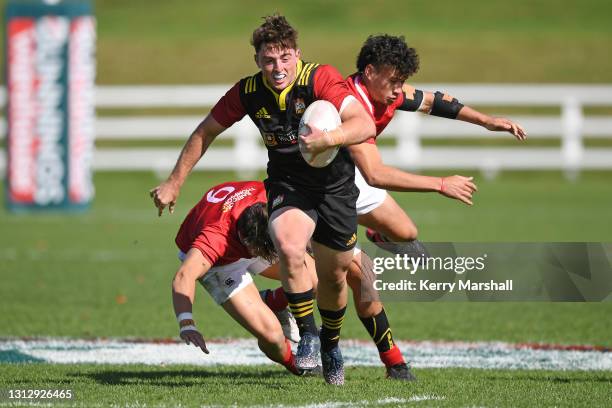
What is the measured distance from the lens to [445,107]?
24.9 ft

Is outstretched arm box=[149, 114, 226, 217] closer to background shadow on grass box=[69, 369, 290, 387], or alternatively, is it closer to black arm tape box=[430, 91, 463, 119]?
background shadow on grass box=[69, 369, 290, 387]

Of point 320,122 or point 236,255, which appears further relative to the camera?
point 236,255

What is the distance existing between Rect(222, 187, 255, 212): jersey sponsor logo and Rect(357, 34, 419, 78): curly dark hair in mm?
1218

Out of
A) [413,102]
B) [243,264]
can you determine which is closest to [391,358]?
[243,264]

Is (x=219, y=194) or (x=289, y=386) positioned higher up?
(x=219, y=194)

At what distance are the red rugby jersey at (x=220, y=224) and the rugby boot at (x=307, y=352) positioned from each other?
791 mm

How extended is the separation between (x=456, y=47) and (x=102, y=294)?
33349mm

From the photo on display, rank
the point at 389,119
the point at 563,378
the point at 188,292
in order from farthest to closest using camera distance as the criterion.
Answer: the point at 389,119
the point at 563,378
the point at 188,292

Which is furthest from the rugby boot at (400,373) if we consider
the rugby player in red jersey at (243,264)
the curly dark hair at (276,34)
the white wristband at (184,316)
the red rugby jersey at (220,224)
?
the curly dark hair at (276,34)

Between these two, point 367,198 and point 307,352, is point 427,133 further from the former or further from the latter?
point 307,352

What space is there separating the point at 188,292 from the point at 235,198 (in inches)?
40.5

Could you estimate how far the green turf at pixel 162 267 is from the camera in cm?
965

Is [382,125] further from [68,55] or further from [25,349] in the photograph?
[68,55]

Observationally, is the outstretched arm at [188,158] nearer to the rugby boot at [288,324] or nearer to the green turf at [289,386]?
the green turf at [289,386]
